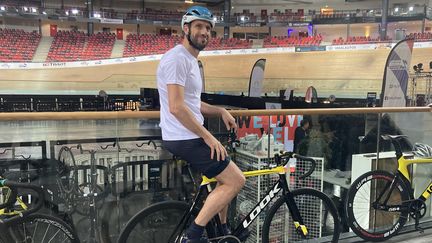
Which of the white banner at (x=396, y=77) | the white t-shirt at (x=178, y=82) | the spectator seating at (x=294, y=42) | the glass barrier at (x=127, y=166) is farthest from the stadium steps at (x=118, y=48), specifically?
the white t-shirt at (x=178, y=82)

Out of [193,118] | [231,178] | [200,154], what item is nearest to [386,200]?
[231,178]

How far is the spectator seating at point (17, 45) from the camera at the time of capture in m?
18.8

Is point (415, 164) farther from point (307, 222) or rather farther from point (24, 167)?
point (24, 167)

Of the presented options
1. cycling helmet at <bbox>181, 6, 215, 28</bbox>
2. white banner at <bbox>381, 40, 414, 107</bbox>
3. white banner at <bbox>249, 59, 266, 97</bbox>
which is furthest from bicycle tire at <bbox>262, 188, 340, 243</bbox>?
white banner at <bbox>249, 59, 266, 97</bbox>

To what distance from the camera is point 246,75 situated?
20.4 meters

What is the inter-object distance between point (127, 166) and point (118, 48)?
20787 millimetres

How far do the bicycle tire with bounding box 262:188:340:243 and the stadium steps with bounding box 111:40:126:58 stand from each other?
19975 millimetres

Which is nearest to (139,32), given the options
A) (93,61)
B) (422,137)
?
(93,61)

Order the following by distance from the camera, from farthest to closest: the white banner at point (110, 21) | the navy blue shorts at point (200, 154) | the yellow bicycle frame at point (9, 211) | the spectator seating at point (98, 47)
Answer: the white banner at point (110, 21)
the spectator seating at point (98, 47)
the yellow bicycle frame at point (9, 211)
the navy blue shorts at point (200, 154)

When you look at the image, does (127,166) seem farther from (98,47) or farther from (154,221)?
(98,47)

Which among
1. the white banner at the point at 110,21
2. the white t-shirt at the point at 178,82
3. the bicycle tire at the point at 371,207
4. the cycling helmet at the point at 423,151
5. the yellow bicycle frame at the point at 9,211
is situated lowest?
the bicycle tire at the point at 371,207

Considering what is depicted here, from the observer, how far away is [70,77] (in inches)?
734

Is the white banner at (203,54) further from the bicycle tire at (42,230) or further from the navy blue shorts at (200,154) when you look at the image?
the navy blue shorts at (200,154)

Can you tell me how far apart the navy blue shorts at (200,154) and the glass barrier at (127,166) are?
326mm
